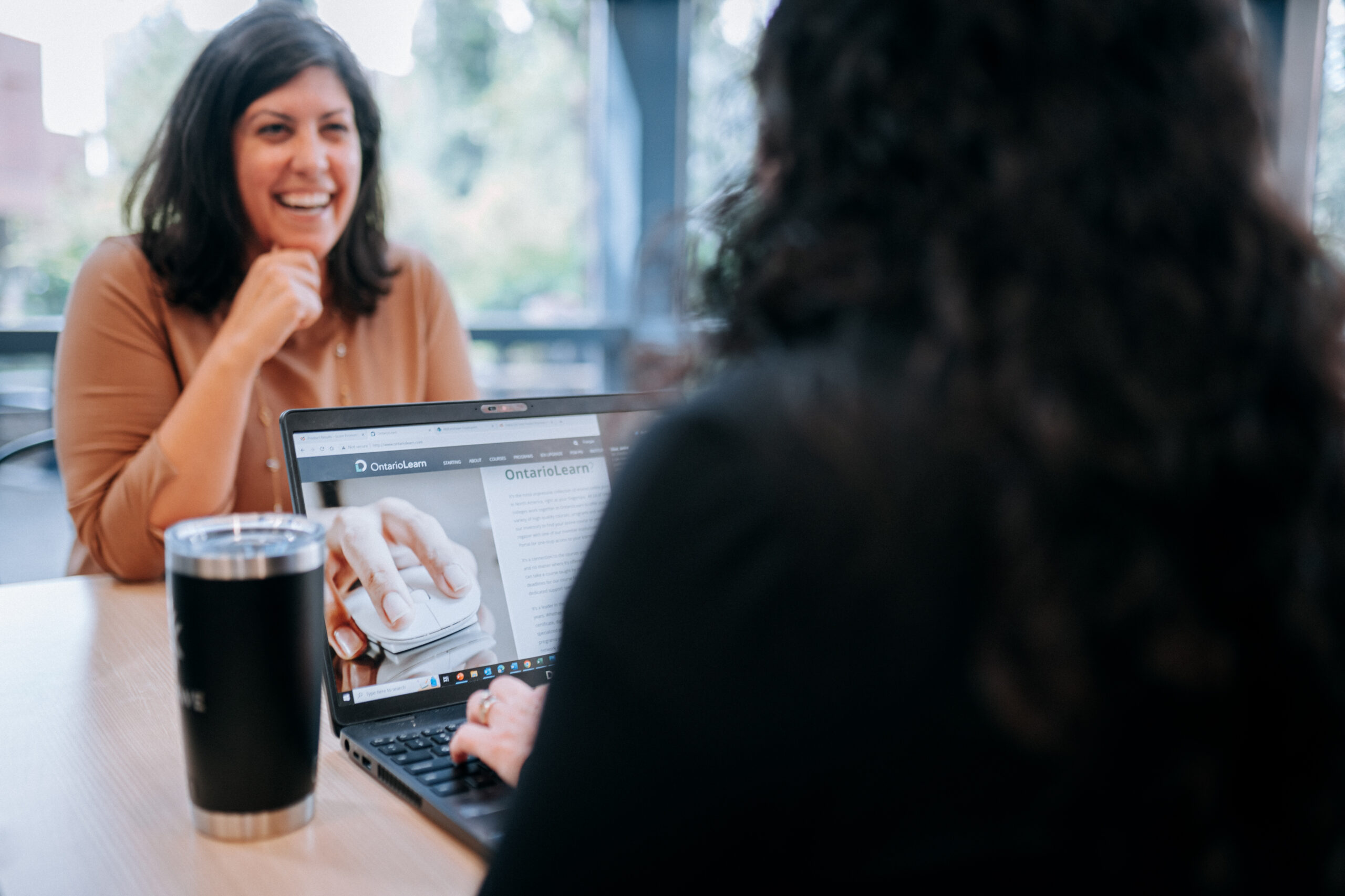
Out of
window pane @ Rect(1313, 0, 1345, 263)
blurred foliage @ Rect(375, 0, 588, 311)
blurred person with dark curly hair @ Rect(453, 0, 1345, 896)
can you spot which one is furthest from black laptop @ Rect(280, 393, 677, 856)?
blurred foliage @ Rect(375, 0, 588, 311)

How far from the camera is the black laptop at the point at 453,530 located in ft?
2.56

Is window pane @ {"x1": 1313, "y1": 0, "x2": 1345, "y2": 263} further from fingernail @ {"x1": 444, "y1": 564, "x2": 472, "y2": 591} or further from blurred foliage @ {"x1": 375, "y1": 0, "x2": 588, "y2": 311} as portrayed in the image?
blurred foliage @ {"x1": 375, "y1": 0, "x2": 588, "y2": 311}

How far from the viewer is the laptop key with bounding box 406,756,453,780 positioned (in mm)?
710

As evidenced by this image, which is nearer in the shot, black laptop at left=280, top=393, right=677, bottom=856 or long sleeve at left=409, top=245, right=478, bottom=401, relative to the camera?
black laptop at left=280, top=393, right=677, bottom=856

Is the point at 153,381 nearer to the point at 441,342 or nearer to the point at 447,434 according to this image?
the point at 441,342

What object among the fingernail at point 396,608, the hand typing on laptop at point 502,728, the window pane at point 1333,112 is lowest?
the hand typing on laptop at point 502,728

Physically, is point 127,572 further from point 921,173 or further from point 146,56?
point 146,56

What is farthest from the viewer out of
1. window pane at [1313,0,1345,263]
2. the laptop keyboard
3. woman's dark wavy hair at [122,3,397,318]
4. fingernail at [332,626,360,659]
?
window pane at [1313,0,1345,263]

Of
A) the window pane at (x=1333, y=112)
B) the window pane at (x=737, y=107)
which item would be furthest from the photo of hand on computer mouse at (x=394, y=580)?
the window pane at (x=1333, y=112)

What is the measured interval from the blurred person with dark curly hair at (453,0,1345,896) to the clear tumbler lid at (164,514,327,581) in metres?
0.25

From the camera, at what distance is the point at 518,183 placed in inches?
150

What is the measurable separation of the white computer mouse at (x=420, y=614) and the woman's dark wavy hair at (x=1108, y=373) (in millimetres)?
494

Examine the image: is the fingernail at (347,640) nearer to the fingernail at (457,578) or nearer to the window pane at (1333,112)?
the fingernail at (457,578)

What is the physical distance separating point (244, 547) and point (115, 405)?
0.90 metres
